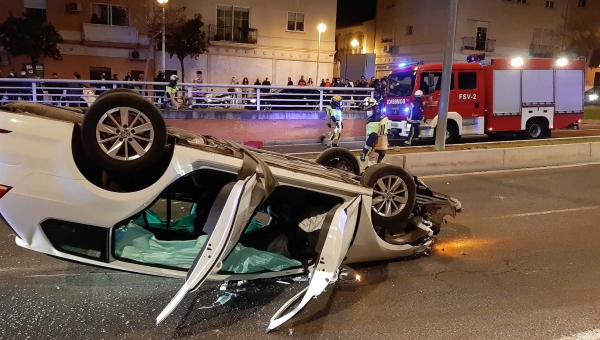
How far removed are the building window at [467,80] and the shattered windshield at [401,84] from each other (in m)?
1.47

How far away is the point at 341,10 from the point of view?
150ft

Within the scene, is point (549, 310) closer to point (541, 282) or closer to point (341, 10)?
point (541, 282)

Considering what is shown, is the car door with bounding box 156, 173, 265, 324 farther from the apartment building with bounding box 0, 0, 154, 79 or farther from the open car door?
the apartment building with bounding box 0, 0, 154, 79

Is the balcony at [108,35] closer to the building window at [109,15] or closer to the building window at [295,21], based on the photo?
the building window at [109,15]

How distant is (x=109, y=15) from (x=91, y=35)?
1.78m

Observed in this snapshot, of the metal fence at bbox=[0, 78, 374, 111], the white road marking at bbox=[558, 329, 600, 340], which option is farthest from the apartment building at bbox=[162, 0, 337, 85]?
the white road marking at bbox=[558, 329, 600, 340]

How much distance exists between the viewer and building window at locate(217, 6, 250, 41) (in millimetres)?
30672

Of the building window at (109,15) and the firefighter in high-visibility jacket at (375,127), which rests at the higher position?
the building window at (109,15)

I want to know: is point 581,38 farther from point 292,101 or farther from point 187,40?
point 292,101

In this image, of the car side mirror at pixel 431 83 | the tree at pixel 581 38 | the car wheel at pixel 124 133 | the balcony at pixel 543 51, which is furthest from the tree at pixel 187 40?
the tree at pixel 581 38

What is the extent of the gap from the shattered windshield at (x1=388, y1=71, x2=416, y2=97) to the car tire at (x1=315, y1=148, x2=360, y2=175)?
9.26m

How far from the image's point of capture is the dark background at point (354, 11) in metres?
43.0

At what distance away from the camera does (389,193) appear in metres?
4.93

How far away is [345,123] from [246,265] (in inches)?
576
